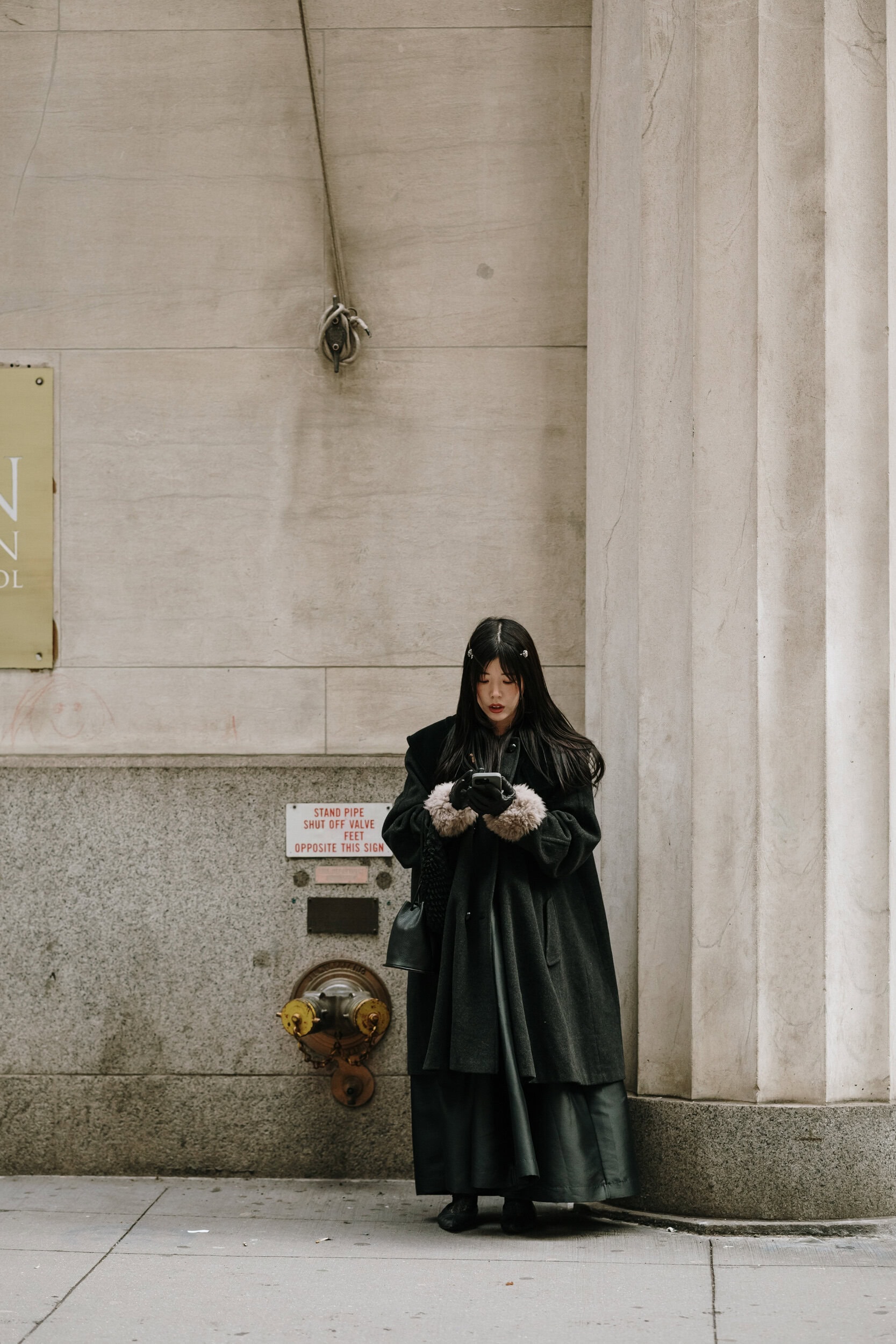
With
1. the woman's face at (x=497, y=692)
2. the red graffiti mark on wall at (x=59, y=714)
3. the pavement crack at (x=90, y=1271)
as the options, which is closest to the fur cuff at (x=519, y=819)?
the woman's face at (x=497, y=692)

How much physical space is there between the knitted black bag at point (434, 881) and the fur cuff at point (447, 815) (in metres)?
0.08

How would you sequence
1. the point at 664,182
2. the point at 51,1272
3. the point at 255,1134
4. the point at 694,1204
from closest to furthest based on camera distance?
the point at 51,1272
the point at 694,1204
the point at 664,182
the point at 255,1134

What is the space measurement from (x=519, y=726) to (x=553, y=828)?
422 millimetres

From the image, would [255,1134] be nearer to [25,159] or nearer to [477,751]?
[477,751]

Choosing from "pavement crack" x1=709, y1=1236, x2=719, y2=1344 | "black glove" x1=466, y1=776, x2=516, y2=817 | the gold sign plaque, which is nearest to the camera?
"pavement crack" x1=709, y1=1236, x2=719, y2=1344

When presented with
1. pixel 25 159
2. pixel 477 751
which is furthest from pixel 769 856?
pixel 25 159

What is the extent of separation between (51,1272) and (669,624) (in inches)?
114

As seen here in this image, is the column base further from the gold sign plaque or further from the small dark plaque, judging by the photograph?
the gold sign plaque

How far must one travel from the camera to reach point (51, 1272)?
4551 mm

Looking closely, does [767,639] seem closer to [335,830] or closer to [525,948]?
[525,948]

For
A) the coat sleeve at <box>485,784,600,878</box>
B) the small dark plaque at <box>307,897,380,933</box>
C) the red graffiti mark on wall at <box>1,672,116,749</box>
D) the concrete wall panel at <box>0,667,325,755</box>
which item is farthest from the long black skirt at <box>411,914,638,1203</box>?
the red graffiti mark on wall at <box>1,672,116,749</box>

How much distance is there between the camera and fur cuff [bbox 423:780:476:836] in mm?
4828

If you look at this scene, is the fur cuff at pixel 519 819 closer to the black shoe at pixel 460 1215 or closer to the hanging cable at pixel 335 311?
the black shoe at pixel 460 1215

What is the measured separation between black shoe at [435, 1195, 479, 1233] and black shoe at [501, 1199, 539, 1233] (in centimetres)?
12
